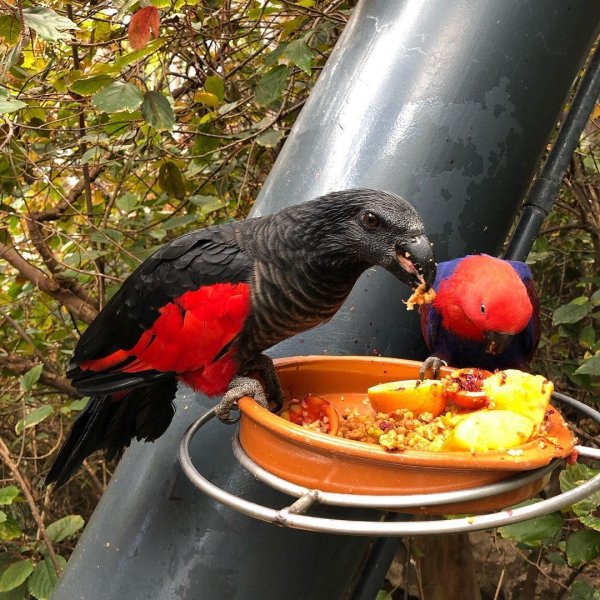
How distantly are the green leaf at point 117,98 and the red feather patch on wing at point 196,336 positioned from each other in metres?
0.68

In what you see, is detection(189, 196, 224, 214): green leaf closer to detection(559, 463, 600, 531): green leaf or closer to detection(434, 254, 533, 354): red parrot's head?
detection(434, 254, 533, 354): red parrot's head

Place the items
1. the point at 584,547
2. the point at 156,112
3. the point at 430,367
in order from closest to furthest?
the point at 430,367, the point at 584,547, the point at 156,112

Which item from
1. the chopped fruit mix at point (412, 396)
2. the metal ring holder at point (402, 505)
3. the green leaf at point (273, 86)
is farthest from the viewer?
the green leaf at point (273, 86)

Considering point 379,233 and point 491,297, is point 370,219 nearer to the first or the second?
point 379,233

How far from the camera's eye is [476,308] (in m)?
1.80

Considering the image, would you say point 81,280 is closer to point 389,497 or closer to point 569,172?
point 569,172

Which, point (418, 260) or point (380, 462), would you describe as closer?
point (380, 462)

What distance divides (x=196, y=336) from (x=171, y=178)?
4.65 feet

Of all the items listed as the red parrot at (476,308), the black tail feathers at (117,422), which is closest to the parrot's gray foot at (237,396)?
the black tail feathers at (117,422)

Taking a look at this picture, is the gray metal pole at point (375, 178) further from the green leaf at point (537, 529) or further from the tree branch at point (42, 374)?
the tree branch at point (42, 374)

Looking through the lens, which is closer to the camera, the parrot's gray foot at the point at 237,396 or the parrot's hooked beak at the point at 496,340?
the parrot's gray foot at the point at 237,396

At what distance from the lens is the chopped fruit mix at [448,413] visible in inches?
39.9

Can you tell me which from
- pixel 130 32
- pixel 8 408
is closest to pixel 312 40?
pixel 130 32

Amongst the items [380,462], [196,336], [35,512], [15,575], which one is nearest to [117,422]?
[196,336]
